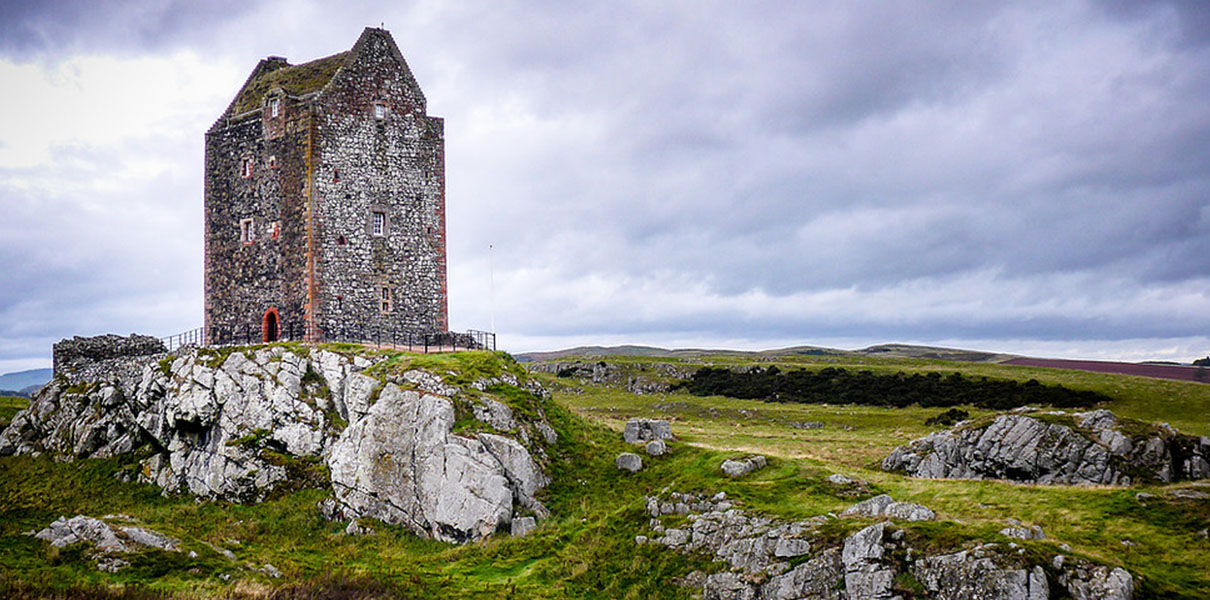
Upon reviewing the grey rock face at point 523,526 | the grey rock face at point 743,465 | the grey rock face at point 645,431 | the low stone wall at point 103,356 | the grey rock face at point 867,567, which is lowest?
the grey rock face at point 523,526

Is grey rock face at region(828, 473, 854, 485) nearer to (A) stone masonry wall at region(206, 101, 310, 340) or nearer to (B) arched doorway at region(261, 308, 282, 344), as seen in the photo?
(A) stone masonry wall at region(206, 101, 310, 340)

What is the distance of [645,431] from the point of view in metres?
39.6

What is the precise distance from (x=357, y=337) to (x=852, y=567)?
114ft

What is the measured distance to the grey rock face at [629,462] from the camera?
34.8 meters

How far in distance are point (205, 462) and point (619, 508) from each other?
881 inches

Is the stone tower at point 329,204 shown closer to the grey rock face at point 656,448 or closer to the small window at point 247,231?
the small window at point 247,231

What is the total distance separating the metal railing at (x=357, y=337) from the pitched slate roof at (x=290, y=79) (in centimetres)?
1481

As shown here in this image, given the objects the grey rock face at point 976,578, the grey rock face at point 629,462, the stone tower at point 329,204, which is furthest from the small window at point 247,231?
the grey rock face at point 976,578

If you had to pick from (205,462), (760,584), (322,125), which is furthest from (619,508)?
(322,125)

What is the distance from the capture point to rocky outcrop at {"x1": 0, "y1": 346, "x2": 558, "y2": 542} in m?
32.3

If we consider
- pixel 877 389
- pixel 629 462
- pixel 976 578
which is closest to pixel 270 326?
pixel 629 462

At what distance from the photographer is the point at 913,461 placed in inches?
1385

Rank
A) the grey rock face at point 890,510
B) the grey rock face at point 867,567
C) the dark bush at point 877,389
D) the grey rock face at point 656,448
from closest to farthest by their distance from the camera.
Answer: the grey rock face at point 867,567 → the grey rock face at point 890,510 → the grey rock face at point 656,448 → the dark bush at point 877,389

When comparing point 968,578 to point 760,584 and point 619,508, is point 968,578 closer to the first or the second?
point 760,584
